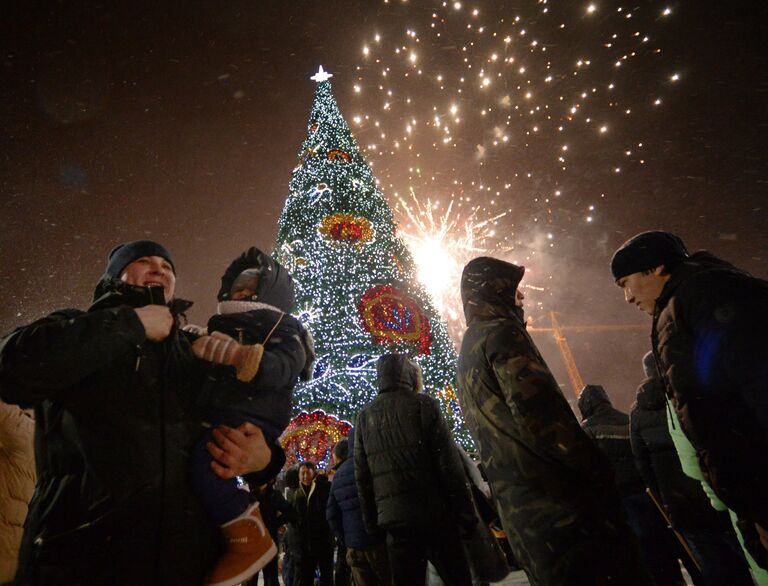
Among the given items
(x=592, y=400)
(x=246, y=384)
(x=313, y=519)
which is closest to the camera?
(x=246, y=384)

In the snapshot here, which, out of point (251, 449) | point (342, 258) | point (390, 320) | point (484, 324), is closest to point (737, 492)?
point (484, 324)

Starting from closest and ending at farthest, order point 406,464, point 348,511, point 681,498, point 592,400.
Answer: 1. point 406,464
2. point 681,498
3. point 348,511
4. point 592,400

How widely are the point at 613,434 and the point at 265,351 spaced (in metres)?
4.47

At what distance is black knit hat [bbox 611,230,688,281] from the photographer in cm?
247

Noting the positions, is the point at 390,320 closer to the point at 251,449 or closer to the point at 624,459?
the point at 624,459

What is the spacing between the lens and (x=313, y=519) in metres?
5.38

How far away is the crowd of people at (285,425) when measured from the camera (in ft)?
4.24

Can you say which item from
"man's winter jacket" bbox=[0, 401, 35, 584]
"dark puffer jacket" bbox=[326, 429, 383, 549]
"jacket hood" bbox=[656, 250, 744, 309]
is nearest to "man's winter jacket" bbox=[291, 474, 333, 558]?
"dark puffer jacket" bbox=[326, 429, 383, 549]

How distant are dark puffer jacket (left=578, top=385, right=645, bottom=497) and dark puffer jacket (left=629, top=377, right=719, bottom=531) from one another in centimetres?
47

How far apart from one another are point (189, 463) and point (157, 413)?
0.75ft

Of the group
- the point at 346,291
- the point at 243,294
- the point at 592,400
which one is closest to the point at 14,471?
the point at 243,294

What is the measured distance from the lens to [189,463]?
1.49m

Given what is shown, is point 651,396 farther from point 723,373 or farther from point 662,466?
point 723,373

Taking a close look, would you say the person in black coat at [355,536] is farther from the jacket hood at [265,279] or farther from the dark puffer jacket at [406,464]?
the jacket hood at [265,279]
